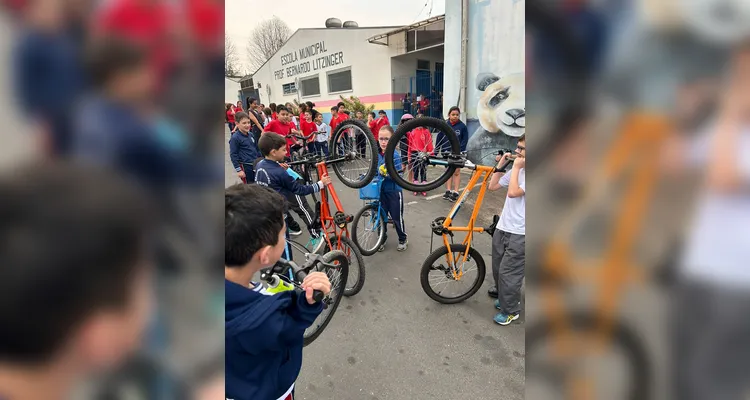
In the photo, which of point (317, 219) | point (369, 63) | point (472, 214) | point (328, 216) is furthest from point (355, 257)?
point (369, 63)

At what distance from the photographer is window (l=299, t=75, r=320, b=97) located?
22703 millimetres

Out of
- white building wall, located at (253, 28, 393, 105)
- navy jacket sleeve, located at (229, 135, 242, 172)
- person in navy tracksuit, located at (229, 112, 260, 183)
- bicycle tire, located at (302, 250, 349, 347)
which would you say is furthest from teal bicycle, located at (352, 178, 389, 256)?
white building wall, located at (253, 28, 393, 105)

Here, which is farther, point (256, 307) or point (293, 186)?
point (293, 186)

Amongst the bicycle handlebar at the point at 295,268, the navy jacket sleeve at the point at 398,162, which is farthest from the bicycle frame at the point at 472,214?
the bicycle handlebar at the point at 295,268

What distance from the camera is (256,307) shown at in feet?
4.26

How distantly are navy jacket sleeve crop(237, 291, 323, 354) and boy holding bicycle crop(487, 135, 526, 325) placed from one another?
2038mm

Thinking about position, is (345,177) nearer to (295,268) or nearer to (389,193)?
(389,193)

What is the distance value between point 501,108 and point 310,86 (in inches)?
671
